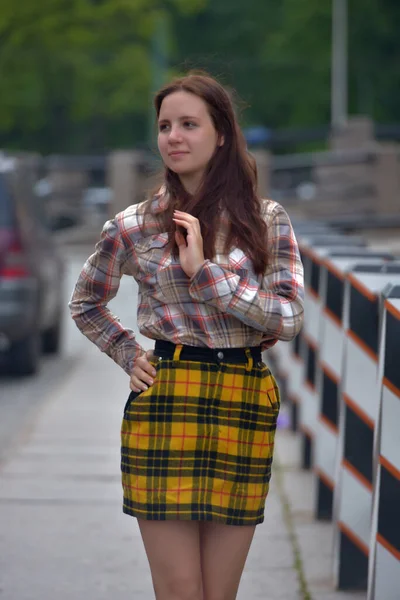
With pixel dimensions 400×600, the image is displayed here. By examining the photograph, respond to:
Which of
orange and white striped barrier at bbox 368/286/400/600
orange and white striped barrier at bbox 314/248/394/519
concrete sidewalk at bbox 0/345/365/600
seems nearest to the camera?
orange and white striped barrier at bbox 368/286/400/600

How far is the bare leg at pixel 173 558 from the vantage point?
3529 mm

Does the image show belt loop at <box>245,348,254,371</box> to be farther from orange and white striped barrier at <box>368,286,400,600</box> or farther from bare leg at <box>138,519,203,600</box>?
A: orange and white striped barrier at <box>368,286,400,600</box>

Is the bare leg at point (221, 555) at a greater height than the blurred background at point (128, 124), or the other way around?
the blurred background at point (128, 124)

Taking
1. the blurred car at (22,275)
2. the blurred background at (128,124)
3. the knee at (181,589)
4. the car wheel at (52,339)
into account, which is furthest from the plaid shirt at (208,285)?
the car wheel at (52,339)

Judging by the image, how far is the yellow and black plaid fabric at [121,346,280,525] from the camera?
11.6 feet

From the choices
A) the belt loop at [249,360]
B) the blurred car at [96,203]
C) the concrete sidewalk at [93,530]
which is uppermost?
the blurred car at [96,203]

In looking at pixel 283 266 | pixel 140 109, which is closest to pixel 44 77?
pixel 140 109

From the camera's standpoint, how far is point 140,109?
53.6m

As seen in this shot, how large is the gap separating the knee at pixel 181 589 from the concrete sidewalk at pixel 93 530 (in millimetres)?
1707

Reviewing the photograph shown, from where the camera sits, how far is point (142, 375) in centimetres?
356

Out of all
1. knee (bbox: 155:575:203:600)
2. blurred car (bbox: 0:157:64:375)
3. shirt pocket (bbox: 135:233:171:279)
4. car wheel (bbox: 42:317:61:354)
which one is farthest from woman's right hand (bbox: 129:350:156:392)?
car wheel (bbox: 42:317:61:354)

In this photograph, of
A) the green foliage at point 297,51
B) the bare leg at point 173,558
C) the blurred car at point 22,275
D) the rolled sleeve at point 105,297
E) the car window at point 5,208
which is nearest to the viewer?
the bare leg at point 173,558

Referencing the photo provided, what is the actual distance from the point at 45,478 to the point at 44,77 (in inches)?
1577

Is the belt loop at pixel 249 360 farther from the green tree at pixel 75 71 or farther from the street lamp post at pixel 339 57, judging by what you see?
the street lamp post at pixel 339 57
